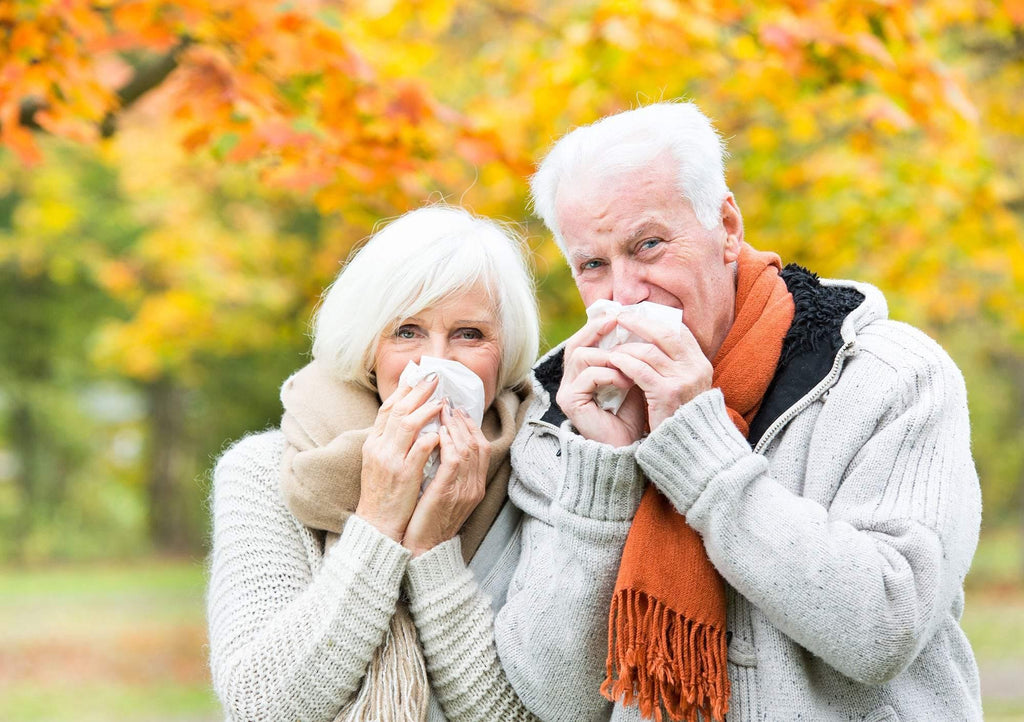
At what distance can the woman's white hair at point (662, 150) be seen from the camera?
2.56m

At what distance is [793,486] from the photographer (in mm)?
2447

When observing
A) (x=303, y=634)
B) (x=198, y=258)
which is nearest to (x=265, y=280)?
(x=198, y=258)

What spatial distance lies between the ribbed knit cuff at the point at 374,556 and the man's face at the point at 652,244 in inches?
30.6

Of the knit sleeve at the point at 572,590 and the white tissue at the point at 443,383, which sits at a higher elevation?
the white tissue at the point at 443,383

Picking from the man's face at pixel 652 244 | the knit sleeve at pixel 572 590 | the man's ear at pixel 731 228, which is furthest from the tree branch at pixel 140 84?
the knit sleeve at pixel 572 590

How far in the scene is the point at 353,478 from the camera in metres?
2.81

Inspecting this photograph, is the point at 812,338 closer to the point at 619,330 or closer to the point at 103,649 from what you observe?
the point at 619,330

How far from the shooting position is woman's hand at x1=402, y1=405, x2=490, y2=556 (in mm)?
2742

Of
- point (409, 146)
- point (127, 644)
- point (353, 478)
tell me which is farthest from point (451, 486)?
point (127, 644)

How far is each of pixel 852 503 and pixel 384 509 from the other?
1.10 meters

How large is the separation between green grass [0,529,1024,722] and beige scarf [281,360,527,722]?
15.3 feet

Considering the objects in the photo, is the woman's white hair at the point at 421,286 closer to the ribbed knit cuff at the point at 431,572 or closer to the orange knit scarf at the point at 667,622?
the ribbed knit cuff at the point at 431,572

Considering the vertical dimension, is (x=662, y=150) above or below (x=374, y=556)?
above

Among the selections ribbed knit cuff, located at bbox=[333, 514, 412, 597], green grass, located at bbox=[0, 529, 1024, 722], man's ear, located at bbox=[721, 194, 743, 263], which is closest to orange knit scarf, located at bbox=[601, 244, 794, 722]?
man's ear, located at bbox=[721, 194, 743, 263]
